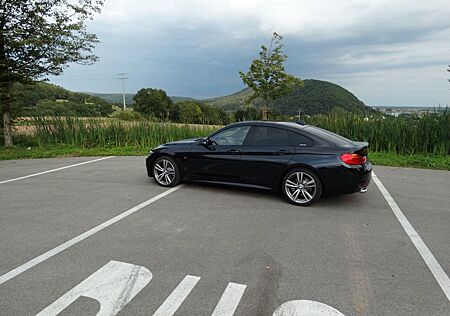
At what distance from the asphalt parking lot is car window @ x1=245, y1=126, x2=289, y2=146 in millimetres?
1009

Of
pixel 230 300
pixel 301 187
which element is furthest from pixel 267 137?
pixel 230 300

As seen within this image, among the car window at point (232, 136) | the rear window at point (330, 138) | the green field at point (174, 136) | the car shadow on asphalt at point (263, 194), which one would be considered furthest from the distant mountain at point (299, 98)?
the car window at point (232, 136)

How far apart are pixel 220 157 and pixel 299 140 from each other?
1492 mm

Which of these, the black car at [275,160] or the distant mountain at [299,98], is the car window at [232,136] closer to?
the black car at [275,160]

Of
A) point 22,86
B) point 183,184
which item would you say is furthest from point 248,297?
point 22,86

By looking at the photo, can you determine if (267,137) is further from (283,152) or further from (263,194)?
(263,194)

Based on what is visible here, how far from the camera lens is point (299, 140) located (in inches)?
212

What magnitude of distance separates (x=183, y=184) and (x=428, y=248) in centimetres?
446

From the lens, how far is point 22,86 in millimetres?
12016

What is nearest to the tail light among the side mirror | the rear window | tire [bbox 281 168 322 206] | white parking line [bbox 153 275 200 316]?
the rear window

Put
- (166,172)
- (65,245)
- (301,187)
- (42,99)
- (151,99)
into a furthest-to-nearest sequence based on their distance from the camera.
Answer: (151,99) < (42,99) < (166,172) < (301,187) < (65,245)

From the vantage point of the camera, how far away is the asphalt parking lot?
2707 millimetres

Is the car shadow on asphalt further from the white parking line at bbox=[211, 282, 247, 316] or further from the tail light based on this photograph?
the white parking line at bbox=[211, 282, 247, 316]

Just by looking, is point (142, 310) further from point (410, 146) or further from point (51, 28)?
point (51, 28)
